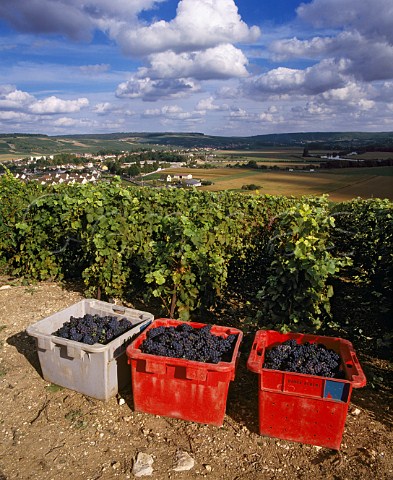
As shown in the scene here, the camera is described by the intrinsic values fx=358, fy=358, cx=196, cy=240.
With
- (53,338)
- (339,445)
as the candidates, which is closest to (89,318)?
(53,338)

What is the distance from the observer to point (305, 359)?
359 centimetres

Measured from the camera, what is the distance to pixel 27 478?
3.07 m

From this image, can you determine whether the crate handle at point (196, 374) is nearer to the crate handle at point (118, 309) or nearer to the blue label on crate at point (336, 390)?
the blue label on crate at point (336, 390)

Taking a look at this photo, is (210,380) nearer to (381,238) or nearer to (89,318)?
(89,318)

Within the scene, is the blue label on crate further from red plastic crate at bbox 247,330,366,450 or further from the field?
the field

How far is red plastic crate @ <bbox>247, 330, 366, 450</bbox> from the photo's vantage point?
3244mm

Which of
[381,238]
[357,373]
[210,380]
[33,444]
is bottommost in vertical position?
[33,444]

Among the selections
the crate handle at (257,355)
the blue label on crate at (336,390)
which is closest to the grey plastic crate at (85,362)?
the crate handle at (257,355)

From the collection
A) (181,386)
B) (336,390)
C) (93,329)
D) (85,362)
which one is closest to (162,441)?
(181,386)

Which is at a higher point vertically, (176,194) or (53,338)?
(176,194)

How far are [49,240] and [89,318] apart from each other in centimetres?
375

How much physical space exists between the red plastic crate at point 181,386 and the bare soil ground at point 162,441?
0.44 ft

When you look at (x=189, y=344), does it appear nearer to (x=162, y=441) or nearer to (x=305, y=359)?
(x=162, y=441)

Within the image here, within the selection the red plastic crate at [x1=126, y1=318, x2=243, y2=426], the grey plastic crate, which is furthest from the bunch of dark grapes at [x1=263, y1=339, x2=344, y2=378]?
the grey plastic crate
